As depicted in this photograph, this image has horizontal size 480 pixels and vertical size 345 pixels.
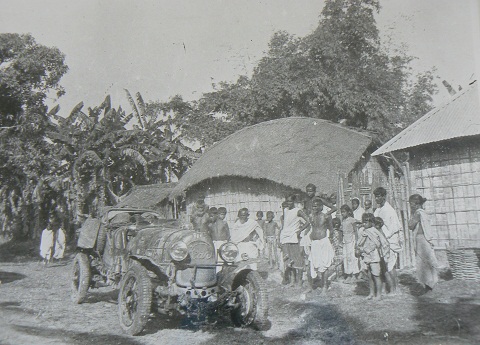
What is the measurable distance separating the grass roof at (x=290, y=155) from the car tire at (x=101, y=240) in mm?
4851

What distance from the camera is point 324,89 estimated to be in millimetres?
15391

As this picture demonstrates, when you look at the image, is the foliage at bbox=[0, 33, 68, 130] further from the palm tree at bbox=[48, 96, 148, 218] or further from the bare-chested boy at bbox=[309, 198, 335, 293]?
the bare-chested boy at bbox=[309, 198, 335, 293]

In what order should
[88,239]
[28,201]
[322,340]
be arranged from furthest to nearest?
[28,201], [88,239], [322,340]

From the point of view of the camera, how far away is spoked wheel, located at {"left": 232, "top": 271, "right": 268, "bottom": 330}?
4.68m

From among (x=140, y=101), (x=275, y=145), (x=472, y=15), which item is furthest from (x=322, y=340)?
(x=140, y=101)

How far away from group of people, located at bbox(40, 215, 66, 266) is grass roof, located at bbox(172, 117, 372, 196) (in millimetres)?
3663

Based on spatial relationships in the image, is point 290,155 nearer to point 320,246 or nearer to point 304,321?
point 320,246

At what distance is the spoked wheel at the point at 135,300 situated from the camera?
4.61m

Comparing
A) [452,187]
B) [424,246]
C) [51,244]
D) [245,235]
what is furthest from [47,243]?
[452,187]

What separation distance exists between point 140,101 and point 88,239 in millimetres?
11782

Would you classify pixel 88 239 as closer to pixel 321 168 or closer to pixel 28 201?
pixel 321 168

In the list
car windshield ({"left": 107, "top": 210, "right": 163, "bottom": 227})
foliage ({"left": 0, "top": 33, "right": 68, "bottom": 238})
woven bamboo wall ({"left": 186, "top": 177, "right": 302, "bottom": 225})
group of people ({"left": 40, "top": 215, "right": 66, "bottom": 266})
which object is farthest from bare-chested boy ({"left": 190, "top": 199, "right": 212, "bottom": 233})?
group of people ({"left": 40, "top": 215, "right": 66, "bottom": 266})

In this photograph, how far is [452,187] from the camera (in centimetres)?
884

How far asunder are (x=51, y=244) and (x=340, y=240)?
868cm
